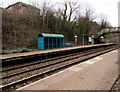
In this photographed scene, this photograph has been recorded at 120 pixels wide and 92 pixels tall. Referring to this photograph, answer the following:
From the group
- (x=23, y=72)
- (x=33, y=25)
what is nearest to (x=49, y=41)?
(x=33, y=25)

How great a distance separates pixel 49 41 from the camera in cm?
1850

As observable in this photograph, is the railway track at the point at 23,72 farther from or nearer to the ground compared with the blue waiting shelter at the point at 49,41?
nearer to the ground

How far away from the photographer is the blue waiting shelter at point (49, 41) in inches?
646

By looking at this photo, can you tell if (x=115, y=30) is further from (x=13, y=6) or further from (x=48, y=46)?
(x=13, y=6)

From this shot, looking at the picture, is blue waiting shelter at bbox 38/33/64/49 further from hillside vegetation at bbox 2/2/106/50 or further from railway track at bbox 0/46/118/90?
railway track at bbox 0/46/118/90

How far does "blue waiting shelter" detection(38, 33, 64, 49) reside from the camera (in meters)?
16.4

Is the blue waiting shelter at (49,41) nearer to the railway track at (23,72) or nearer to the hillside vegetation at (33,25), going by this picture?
the hillside vegetation at (33,25)

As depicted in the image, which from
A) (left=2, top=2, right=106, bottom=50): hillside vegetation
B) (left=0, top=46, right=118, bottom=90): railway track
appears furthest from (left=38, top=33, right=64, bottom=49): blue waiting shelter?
(left=0, top=46, right=118, bottom=90): railway track

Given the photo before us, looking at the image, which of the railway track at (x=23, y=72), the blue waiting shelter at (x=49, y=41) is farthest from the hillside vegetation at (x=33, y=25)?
the railway track at (x=23, y=72)

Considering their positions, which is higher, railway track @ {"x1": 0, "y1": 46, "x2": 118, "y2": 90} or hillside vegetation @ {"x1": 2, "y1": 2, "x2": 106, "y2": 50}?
hillside vegetation @ {"x1": 2, "y1": 2, "x2": 106, "y2": 50}

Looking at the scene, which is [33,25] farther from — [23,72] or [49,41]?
[23,72]

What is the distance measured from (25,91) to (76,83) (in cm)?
203

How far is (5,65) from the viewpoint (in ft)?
25.4

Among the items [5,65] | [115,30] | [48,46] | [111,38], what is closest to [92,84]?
[5,65]
